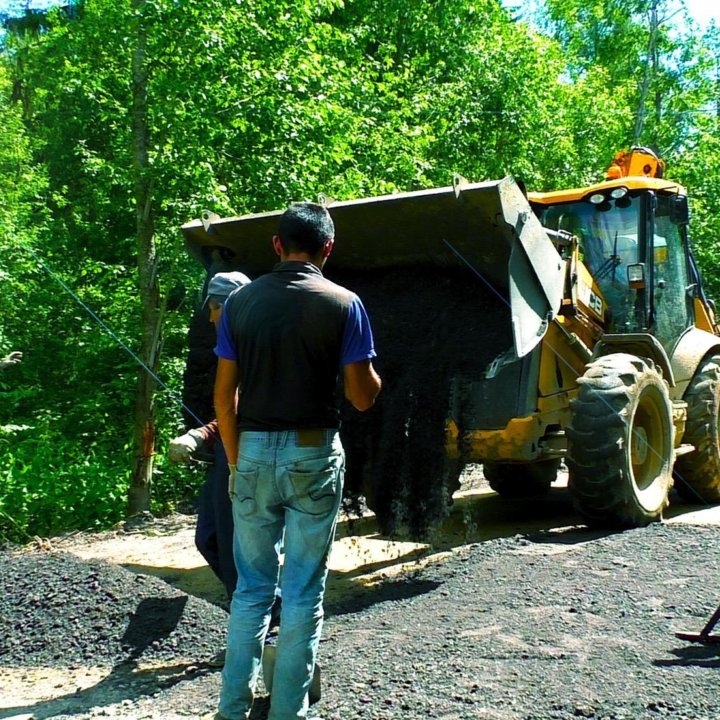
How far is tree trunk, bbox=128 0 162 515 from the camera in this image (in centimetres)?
955

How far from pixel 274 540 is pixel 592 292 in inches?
198

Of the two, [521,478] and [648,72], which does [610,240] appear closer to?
[521,478]

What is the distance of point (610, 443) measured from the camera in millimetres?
6879

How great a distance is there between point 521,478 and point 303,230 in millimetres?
6689

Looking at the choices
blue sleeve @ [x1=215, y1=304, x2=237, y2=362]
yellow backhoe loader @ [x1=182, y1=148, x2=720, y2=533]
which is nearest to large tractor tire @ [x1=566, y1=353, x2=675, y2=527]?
yellow backhoe loader @ [x1=182, y1=148, x2=720, y2=533]

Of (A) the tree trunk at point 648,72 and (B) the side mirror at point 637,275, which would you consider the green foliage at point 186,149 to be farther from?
(B) the side mirror at point 637,275

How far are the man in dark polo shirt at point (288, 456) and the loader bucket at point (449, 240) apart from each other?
2510 millimetres

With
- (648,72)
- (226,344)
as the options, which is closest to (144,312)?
(226,344)

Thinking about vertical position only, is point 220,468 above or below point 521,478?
above

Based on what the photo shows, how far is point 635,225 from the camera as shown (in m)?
8.12

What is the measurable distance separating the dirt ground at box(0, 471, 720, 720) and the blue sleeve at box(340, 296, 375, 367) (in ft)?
4.39

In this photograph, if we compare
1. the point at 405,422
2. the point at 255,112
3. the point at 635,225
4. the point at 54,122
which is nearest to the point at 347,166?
the point at 255,112

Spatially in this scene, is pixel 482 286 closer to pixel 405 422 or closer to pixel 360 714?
pixel 405 422

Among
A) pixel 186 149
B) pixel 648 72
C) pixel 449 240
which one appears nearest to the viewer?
pixel 449 240
